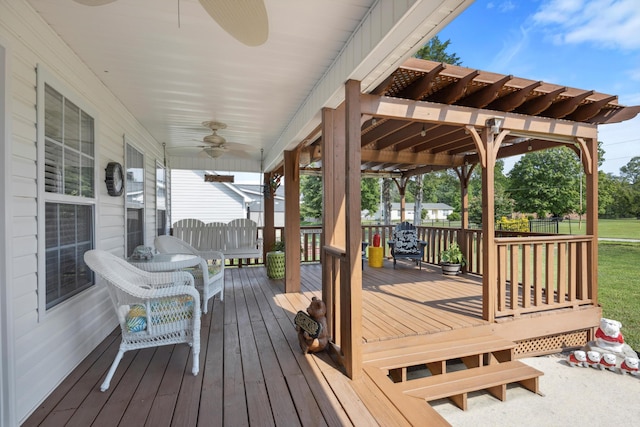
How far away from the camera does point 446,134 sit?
15.3 ft

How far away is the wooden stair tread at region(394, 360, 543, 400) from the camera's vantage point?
236cm

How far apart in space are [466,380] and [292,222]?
3.04m

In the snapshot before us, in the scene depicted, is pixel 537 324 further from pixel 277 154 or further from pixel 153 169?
pixel 153 169

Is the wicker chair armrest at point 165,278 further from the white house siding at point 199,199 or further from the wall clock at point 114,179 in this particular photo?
the white house siding at point 199,199

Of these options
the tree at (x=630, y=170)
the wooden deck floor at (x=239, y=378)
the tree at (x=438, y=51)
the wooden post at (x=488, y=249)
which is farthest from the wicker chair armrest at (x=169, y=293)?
the tree at (x=630, y=170)

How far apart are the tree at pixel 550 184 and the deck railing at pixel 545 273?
823 inches

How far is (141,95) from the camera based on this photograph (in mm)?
3273

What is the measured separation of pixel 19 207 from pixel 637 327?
755cm

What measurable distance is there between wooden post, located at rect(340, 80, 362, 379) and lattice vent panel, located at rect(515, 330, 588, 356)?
7.86 feet

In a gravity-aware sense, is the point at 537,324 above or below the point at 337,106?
below

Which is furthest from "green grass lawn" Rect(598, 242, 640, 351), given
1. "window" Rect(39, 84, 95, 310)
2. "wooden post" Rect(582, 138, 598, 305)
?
"window" Rect(39, 84, 95, 310)

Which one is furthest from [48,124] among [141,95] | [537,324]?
[537,324]

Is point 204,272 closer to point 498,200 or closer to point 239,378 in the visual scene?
point 239,378

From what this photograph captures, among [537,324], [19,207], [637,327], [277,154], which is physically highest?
[277,154]
